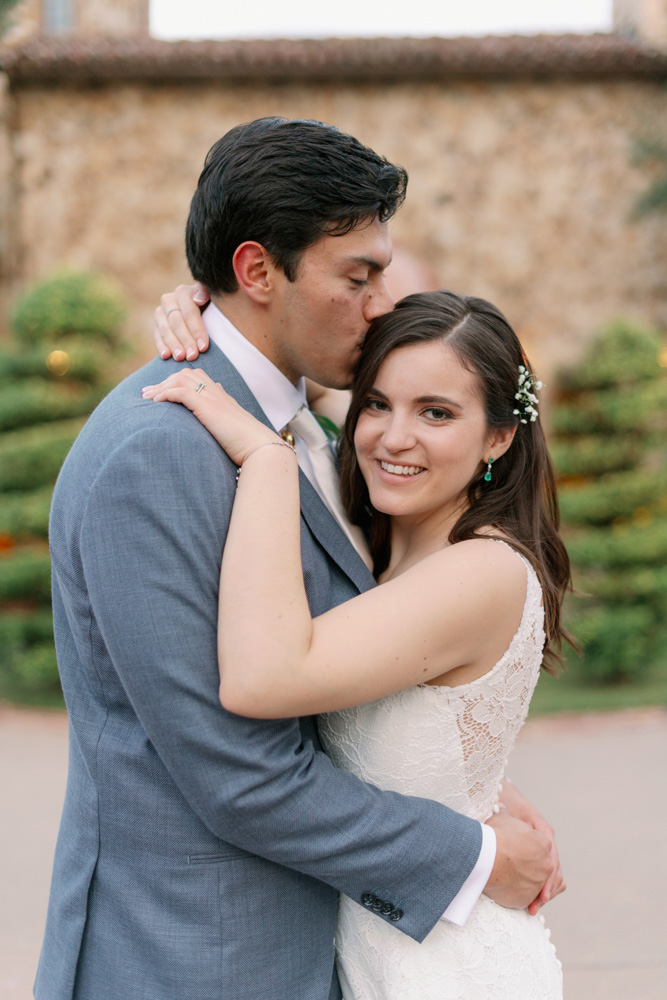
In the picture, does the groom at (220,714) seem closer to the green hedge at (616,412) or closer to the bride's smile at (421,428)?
the bride's smile at (421,428)

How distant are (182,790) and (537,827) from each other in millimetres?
891

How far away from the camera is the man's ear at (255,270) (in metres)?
1.63

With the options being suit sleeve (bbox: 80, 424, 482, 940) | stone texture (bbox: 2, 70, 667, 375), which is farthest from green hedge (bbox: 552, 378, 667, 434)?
suit sleeve (bbox: 80, 424, 482, 940)

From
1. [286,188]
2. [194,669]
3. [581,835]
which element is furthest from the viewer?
[581,835]

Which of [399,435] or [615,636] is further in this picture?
[615,636]

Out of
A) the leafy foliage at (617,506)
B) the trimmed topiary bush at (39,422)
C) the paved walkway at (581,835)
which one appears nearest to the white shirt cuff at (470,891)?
the paved walkway at (581,835)

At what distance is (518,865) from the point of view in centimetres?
160

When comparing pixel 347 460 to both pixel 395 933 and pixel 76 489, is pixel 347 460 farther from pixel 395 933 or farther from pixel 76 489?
pixel 395 933

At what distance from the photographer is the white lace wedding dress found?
5.29 feet

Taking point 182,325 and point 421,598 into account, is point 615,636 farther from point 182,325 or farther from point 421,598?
point 182,325

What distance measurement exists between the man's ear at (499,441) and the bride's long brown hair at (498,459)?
2 cm

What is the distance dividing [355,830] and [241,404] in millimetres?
766

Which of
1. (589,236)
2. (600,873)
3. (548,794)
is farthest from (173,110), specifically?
(600,873)

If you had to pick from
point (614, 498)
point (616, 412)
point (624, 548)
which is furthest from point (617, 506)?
point (616, 412)
